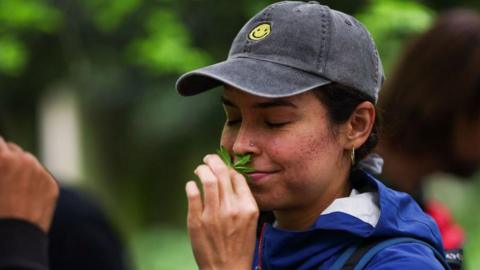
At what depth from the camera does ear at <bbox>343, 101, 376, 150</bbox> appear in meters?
3.00

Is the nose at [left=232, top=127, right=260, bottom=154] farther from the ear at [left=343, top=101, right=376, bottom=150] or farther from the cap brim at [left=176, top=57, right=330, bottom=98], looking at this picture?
the ear at [left=343, top=101, right=376, bottom=150]

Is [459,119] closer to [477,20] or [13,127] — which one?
[477,20]

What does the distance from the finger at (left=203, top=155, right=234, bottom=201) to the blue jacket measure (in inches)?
10.1

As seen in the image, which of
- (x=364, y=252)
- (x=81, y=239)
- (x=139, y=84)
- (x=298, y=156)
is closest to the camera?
(x=364, y=252)

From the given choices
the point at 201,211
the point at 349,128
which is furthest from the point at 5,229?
the point at 349,128

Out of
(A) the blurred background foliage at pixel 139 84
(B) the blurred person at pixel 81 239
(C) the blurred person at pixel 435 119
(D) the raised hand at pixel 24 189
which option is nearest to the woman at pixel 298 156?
(D) the raised hand at pixel 24 189

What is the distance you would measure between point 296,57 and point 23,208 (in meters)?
0.88

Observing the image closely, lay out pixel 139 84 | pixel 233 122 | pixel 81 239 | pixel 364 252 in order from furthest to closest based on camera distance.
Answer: pixel 139 84 < pixel 81 239 < pixel 233 122 < pixel 364 252

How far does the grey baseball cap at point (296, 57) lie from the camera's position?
2.87 meters

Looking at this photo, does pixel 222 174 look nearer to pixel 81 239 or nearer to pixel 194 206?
pixel 194 206

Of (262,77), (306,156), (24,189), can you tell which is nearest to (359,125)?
(306,156)

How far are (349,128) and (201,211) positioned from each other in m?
0.53

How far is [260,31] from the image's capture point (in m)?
3.03

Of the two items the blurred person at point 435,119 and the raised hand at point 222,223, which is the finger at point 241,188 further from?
the blurred person at point 435,119
